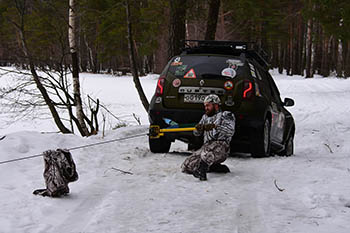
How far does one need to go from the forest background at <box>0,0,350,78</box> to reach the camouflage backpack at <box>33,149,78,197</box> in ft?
23.3

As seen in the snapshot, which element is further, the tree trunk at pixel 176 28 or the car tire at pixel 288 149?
the tree trunk at pixel 176 28

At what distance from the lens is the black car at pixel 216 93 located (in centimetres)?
685

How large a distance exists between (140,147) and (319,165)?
3622mm

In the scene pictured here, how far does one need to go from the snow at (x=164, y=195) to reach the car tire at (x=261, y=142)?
21 centimetres

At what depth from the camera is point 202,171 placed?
559cm

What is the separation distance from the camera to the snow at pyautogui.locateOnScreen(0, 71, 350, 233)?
150 inches

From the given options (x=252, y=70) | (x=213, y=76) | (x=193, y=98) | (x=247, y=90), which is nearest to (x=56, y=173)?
(x=193, y=98)

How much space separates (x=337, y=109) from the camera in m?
15.9

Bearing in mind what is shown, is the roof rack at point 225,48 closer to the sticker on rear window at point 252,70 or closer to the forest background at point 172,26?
the sticker on rear window at point 252,70

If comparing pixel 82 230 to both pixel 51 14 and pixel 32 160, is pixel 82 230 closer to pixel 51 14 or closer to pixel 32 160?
pixel 32 160

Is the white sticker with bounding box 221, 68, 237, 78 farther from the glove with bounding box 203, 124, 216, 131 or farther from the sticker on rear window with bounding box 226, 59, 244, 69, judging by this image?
the glove with bounding box 203, 124, 216, 131

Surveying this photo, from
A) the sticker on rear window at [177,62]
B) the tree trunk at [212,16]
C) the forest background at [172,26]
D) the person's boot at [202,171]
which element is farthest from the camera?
the tree trunk at [212,16]

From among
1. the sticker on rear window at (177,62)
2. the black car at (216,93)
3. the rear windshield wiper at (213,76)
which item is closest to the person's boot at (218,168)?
the black car at (216,93)

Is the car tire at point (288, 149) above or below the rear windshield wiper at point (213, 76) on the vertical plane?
below
